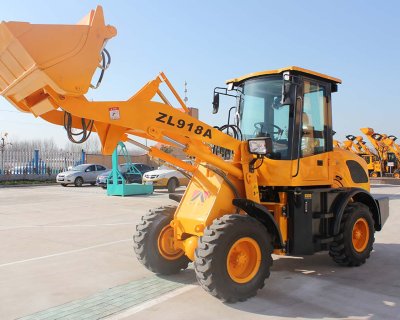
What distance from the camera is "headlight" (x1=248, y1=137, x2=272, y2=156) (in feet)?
17.1

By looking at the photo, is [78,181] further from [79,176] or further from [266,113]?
[266,113]

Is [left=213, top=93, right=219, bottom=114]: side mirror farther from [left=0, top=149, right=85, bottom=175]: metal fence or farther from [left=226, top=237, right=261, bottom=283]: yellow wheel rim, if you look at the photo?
[left=0, top=149, right=85, bottom=175]: metal fence

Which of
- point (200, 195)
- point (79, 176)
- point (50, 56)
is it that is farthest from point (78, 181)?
point (50, 56)

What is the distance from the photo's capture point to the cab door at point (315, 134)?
237 inches

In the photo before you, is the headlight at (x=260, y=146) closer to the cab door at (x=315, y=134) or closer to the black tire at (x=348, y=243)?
the cab door at (x=315, y=134)

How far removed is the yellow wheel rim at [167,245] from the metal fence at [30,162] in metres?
28.4

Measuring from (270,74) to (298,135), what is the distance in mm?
942

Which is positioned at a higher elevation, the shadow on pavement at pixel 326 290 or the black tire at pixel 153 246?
the black tire at pixel 153 246

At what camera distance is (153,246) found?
5793 millimetres

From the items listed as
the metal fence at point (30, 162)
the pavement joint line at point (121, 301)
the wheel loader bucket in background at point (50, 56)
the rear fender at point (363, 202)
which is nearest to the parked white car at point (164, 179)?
the rear fender at point (363, 202)

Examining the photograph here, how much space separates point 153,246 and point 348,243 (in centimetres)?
288

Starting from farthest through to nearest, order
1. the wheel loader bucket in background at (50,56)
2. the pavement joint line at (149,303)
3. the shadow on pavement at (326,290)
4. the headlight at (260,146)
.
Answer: the headlight at (260,146), the shadow on pavement at (326,290), the pavement joint line at (149,303), the wheel loader bucket in background at (50,56)

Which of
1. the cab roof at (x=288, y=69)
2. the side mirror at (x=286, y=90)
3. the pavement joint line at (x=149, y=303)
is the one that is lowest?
the pavement joint line at (x=149, y=303)

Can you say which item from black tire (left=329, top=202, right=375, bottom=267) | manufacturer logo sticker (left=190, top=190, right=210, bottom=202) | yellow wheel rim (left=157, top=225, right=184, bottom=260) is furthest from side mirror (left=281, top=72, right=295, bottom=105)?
yellow wheel rim (left=157, top=225, right=184, bottom=260)
